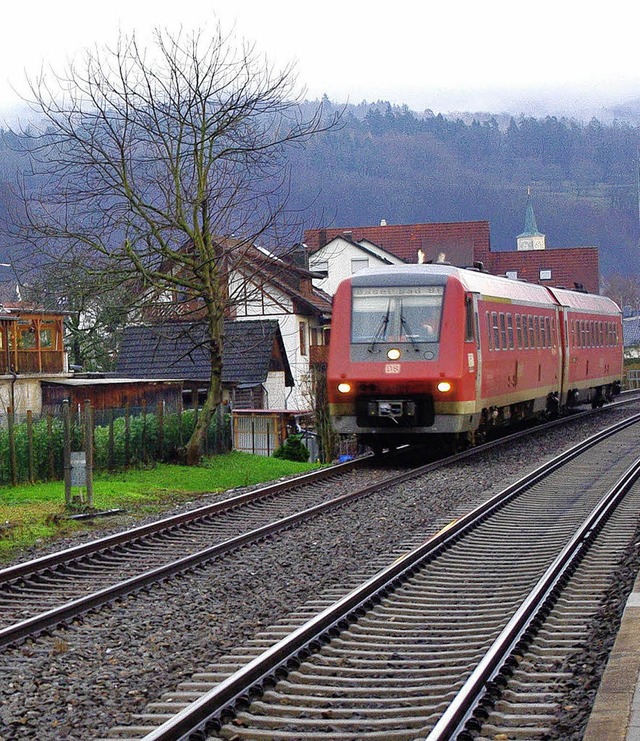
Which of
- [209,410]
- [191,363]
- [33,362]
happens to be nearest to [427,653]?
[209,410]

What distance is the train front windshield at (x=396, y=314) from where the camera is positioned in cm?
1891

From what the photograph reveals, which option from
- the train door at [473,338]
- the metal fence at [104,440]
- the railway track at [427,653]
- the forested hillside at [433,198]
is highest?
the forested hillside at [433,198]

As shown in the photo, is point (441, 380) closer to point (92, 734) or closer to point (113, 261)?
point (113, 261)

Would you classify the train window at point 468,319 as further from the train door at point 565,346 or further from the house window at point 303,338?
the house window at point 303,338

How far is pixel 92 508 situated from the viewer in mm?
14812

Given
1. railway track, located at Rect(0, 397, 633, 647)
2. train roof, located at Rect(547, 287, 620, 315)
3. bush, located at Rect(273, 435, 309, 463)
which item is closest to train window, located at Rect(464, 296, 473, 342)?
railway track, located at Rect(0, 397, 633, 647)

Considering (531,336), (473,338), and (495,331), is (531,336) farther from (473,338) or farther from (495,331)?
(473,338)

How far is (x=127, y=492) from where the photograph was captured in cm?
1719

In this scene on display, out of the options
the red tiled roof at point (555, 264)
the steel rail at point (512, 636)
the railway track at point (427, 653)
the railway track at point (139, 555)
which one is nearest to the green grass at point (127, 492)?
the railway track at point (139, 555)

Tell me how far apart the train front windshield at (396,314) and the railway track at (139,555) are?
3247mm

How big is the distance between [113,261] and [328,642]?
14486 mm

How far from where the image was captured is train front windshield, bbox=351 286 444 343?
18906 millimetres

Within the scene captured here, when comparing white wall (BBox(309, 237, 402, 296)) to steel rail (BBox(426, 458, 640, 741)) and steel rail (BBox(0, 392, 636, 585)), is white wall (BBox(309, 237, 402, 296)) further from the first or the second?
steel rail (BBox(426, 458, 640, 741))

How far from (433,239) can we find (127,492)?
6154cm
